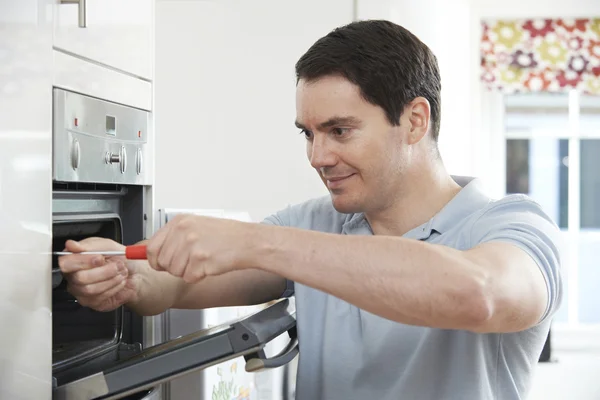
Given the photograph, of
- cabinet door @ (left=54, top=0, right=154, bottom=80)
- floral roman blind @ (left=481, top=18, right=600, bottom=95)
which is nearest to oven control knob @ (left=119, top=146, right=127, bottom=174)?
cabinet door @ (left=54, top=0, right=154, bottom=80)

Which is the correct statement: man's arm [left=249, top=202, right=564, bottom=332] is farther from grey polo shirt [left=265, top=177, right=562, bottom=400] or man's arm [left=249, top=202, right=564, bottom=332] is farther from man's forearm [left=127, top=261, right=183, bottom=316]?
man's forearm [left=127, top=261, right=183, bottom=316]

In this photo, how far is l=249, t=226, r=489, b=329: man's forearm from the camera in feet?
3.27

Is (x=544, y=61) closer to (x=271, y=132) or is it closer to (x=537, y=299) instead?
(x=271, y=132)

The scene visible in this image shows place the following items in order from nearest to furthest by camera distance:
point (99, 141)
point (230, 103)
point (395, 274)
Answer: point (395, 274)
point (99, 141)
point (230, 103)

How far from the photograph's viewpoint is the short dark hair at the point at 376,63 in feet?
4.48

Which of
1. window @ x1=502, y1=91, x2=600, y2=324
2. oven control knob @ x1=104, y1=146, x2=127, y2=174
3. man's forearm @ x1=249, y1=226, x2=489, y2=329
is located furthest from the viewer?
window @ x1=502, y1=91, x2=600, y2=324

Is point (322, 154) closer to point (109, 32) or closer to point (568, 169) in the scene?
point (109, 32)

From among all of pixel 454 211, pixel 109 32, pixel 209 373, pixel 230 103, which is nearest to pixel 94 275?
pixel 109 32

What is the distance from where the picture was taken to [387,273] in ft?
3.27

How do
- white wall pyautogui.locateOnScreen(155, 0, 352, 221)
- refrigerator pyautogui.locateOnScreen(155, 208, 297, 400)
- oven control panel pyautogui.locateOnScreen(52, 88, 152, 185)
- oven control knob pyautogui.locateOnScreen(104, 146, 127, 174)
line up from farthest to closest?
white wall pyautogui.locateOnScreen(155, 0, 352, 221)
refrigerator pyautogui.locateOnScreen(155, 208, 297, 400)
oven control knob pyautogui.locateOnScreen(104, 146, 127, 174)
oven control panel pyautogui.locateOnScreen(52, 88, 152, 185)

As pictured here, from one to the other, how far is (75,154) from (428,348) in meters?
0.64

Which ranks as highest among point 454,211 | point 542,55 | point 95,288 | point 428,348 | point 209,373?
point 542,55

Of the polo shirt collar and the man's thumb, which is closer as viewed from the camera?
the man's thumb

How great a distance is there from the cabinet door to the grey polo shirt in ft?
1.64
